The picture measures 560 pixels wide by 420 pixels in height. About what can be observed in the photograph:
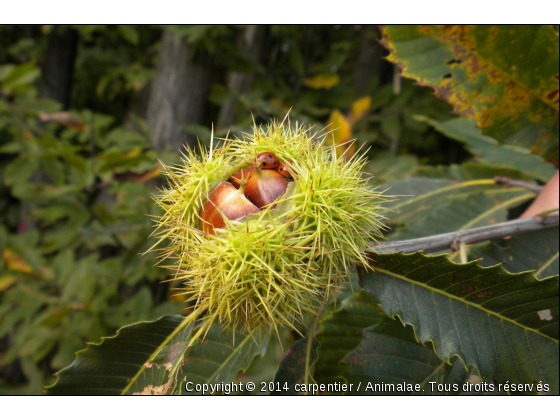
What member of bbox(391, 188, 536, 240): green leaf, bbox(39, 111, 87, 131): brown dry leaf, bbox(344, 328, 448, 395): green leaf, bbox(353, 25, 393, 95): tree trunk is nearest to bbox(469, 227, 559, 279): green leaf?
bbox(391, 188, 536, 240): green leaf

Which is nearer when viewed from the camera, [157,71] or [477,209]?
[477,209]

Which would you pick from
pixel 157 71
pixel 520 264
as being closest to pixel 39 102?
pixel 157 71

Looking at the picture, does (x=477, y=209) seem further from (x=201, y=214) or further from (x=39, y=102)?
(x=39, y=102)

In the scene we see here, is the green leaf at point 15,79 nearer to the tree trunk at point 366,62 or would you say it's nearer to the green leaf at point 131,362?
the green leaf at point 131,362

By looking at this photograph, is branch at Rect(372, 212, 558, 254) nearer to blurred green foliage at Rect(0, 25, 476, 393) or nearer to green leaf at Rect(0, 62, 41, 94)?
blurred green foliage at Rect(0, 25, 476, 393)

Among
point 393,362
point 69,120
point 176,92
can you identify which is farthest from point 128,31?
point 393,362
